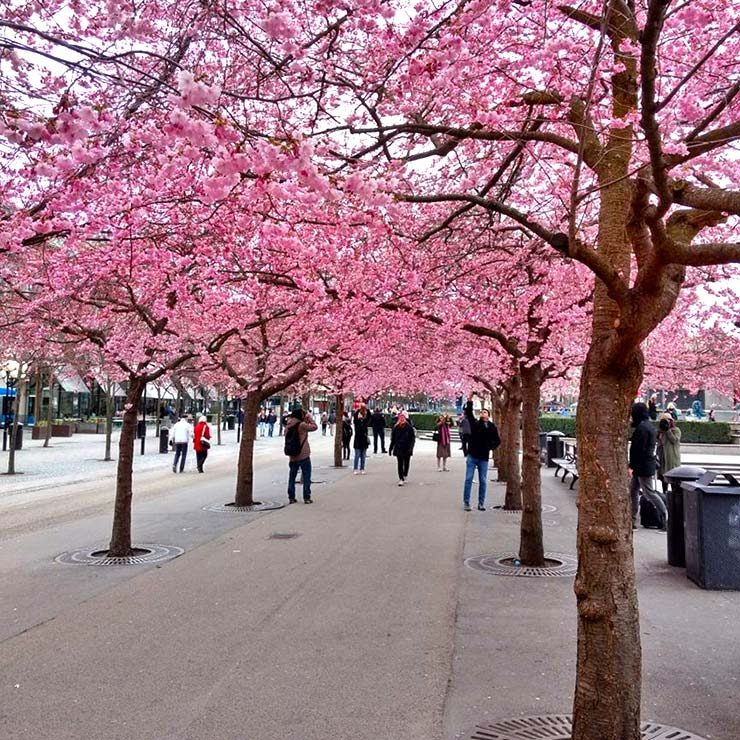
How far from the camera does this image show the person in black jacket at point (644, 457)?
10.9 m

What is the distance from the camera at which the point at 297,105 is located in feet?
24.3

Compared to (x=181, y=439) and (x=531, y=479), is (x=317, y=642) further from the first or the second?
(x=181, y=439)

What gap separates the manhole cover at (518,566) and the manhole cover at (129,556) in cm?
384

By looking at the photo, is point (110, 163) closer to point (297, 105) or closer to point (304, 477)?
point (297, 105)

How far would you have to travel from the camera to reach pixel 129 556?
8.91 metres

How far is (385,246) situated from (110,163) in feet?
15.4

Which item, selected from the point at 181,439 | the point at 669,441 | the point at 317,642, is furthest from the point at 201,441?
the point at 317,642

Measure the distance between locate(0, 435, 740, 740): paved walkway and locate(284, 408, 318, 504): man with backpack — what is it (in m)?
3.75

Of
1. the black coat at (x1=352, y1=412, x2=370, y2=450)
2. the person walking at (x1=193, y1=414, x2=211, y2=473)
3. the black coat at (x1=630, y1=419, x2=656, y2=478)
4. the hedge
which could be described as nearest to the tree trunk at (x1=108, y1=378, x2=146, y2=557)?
the black coat at (x1=630, y1=419, x2=656, y2=478)

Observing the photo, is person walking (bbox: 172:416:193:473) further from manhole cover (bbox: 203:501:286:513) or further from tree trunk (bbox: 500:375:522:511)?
tree trunk (bbox: 500:375:522:511)

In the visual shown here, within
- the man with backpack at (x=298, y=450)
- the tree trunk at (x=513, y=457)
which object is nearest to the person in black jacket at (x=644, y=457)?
the tree trunk at (x=513, y=457)

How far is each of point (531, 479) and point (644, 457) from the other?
2.91 meters

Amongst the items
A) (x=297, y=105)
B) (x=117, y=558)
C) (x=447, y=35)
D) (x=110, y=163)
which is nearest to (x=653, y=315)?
(x=447, y=35)

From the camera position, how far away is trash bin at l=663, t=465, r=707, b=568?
27.6ft
